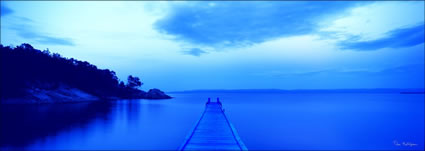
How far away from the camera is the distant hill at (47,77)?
130 feet

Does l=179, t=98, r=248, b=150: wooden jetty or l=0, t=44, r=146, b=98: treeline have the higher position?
l=0, t=44, r=146, b=98: treeline

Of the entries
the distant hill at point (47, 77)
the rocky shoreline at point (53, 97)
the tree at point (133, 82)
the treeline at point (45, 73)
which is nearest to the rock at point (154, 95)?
the tree at point (133, 82)

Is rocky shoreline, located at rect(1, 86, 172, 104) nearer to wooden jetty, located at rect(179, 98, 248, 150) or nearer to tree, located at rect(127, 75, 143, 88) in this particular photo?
tree, located at rect(127, 75, 143, 88)

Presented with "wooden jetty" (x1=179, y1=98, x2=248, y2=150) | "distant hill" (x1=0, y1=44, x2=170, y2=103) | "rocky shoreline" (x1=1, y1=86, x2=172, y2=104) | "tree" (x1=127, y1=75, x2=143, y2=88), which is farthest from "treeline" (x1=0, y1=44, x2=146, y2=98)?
"wooden jetty" (x1=179, y1=98, x2=248, y2=150)

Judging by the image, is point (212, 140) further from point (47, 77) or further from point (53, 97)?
point (47, 77)

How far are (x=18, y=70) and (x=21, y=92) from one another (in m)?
4.07

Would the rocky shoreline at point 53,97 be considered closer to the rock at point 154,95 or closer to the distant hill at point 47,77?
the distant hill at point 47,77

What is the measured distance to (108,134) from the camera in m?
19.7

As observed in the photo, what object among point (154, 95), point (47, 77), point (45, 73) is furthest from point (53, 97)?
point (154, 95)

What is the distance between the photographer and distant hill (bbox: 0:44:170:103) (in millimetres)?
39719

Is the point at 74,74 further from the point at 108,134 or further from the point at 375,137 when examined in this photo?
the point at 375,137

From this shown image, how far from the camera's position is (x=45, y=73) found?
4703 centimetres

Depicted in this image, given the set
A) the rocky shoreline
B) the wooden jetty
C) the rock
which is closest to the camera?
the wooden jetty

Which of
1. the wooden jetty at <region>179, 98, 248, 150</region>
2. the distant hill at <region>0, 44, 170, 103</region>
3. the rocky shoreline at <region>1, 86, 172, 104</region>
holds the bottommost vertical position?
the wooden jetty at <region>179, 98, 248, 150</region>
